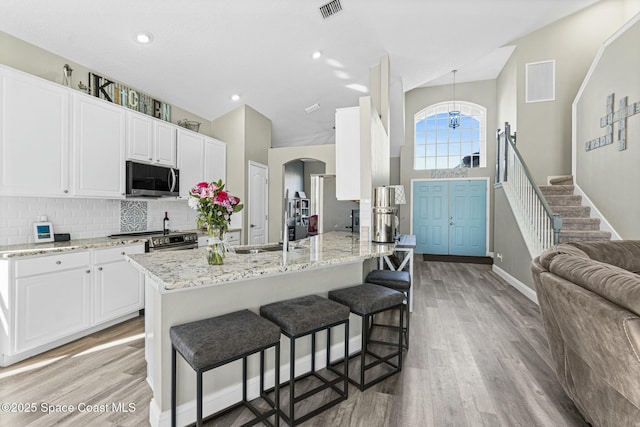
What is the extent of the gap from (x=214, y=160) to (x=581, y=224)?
19.1 feet

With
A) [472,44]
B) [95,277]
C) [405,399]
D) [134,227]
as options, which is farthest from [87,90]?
[472,44]

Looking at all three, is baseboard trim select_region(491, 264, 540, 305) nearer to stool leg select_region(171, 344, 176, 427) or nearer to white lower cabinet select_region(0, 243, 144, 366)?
stool leg select_region(171, 344, 176, 427)

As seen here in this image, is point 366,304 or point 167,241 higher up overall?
point 167,241

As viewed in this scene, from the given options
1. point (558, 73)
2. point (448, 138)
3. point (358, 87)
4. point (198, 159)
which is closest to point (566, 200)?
point (558, 73)

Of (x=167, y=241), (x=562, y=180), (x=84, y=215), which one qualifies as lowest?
(x=167, y=241)

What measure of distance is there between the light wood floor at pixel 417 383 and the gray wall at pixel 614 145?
2006 mm

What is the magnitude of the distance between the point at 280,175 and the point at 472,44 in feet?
13.2

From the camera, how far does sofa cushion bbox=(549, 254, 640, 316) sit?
1173mm

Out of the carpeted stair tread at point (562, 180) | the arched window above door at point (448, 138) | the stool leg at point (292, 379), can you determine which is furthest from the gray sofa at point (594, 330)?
the arched window above door at point (448, 138)

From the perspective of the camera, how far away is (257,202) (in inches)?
233

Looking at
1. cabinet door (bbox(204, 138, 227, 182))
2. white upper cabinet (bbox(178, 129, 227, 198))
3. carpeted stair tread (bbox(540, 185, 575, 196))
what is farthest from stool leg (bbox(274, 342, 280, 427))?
carpeted stair tread (bbox(540, 185, 575, 196))

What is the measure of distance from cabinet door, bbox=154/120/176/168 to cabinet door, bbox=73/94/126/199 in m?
0.50

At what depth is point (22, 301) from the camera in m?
2.47

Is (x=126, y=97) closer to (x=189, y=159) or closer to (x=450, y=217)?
(x=189, y=159)
